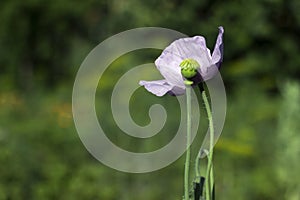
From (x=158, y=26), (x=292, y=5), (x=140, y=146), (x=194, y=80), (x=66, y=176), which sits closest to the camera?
(x=194, y=80)

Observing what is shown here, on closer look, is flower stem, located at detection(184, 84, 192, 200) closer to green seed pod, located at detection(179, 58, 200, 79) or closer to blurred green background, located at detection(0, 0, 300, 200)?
green seed pod, located at detection(179, 58, 200, 79)

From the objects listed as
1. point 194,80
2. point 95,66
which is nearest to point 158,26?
point 95,66

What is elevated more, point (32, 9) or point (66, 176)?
point (32, 9)

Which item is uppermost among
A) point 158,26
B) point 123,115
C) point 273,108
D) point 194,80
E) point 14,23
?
point 14,23

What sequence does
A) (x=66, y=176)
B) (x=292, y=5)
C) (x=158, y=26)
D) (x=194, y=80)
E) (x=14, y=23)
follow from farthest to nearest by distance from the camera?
1. (x=14, y=23)
2. (x=292, y=5)
3. (x=158, y=26)
4. (x=66, y=176)
5. (x=194, y=80)

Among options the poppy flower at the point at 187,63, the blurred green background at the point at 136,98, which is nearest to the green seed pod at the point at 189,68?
the poppy flower at the point at 187,63

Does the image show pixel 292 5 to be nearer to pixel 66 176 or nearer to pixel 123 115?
pixel 123 115
